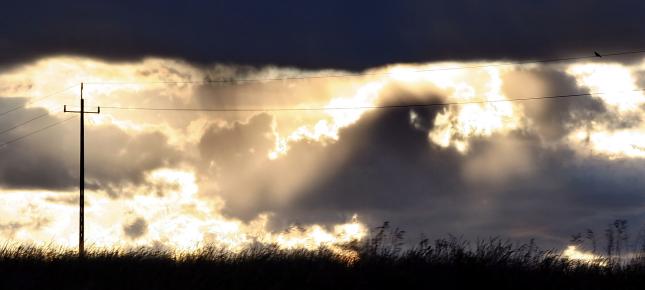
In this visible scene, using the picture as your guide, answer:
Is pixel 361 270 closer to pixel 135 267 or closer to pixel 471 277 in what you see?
pixel 471 277

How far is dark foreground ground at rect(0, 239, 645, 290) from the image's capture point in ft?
57.4

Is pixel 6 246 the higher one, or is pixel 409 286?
pixel 6 246

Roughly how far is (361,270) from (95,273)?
586cm

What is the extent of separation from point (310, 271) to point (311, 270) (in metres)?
0.13

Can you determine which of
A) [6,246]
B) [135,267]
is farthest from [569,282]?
[6,246]

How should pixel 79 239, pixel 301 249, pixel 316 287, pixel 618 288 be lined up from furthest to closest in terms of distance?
pixel 79 239 < pixel 301 249 < pixel 618 288 < pixel 316 287

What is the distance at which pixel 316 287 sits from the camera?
17.4 metres

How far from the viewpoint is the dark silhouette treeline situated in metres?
17.5

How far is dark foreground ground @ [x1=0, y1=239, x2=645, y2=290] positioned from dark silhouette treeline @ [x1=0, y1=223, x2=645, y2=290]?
2 centimetres

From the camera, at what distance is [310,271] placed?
18.3 metres

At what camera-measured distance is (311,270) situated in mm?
18391

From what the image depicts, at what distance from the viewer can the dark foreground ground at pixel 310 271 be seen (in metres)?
17.5

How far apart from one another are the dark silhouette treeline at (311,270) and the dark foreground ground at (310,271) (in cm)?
2

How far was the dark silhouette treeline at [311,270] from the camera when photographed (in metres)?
17.5
